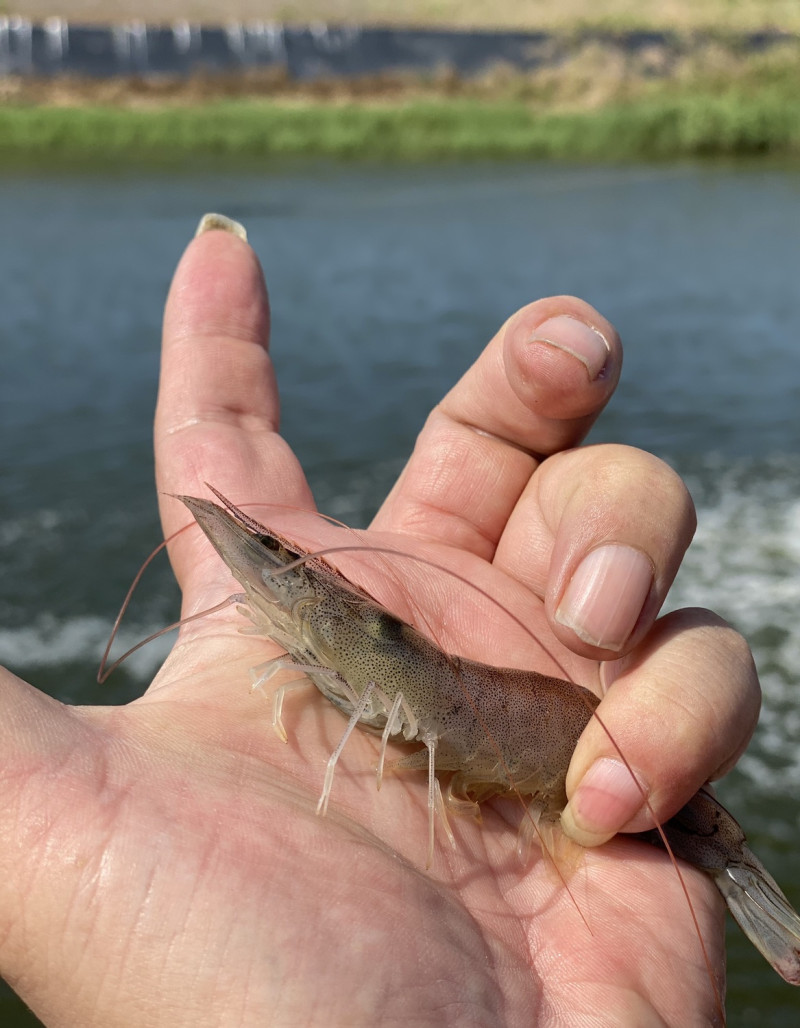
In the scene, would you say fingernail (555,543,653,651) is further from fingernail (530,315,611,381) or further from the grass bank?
the grass bank

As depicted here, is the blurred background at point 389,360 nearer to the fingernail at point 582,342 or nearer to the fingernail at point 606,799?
the fingernail at point 606,799

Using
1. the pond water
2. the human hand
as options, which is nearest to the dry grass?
the pond water

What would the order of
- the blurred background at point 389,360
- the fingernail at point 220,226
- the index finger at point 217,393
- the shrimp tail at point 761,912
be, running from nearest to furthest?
the shrimp tail at point 761,912 < the index finger at point 217,393 < the fingernail at point 220,226 < the blurred background at point 389,360

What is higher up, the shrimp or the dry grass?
the dry grass

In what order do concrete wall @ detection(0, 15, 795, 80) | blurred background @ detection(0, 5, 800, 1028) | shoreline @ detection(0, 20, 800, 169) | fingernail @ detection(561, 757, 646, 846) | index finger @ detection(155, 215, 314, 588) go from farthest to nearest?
concrete wall @ detection(0, 15, 795, 80), shoreline @ detection(0, 20, 800, 169), blurred background @ detection(0, 5, 800, 1028), index finger @ detection(155, 215, 314, 588), fingernail @ detection(561, 757, 646, 846)

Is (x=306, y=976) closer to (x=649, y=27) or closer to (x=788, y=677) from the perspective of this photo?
(x=788, y=677)

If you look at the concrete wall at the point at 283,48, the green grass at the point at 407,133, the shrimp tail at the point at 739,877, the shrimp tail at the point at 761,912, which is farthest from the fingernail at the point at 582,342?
the concrete wall at the point at 283,48

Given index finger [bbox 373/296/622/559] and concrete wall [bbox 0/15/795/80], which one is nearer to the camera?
index finger [bbox 373/296/622/559]
